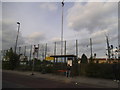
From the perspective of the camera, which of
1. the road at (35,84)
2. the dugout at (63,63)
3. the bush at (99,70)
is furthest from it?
the dugout at (63,63)

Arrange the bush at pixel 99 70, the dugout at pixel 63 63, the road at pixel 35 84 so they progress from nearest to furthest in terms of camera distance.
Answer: the road at pixel 35 84
the bush at pixel 99 70
the dugout at pixel 63 63

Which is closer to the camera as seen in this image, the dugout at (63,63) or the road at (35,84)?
the road at (35,84)

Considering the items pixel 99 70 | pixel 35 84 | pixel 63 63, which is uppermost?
pixel 63 63

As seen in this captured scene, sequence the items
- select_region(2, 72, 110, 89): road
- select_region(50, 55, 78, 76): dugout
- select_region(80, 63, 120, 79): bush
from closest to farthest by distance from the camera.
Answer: select_region(2, 72, 110, 89): road, select_region(80, 63, 120, 79): bush, select_region(50, 55, 78, 76): dugout

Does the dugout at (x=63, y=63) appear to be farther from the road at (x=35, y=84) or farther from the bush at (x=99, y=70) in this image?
the road at (x=35, y=84)

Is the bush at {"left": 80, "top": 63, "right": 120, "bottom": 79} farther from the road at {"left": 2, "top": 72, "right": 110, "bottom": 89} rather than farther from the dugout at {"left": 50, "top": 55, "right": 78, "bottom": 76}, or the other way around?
the road at {"left": 2, "top": 72, "right": 110, "bottom": 89}

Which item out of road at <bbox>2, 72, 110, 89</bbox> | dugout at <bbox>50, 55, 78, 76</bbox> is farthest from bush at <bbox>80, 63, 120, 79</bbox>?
road at <bbox>2, 72, 110, 89</bbox>

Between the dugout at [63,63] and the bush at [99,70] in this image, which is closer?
the bush at [99,70]

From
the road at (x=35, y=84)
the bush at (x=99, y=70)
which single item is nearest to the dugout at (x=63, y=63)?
the bush at (x=99, y=70)

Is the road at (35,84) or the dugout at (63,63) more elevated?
the dugout at (63,63)

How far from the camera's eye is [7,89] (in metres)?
9.20

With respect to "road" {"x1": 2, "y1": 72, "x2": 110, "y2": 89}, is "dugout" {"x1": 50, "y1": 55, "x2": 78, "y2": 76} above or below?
above

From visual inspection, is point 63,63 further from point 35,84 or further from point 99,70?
point 35,84

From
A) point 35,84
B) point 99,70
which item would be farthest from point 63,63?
point 35,84
